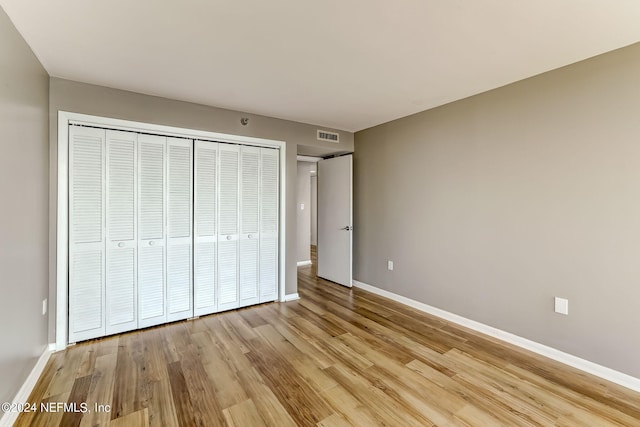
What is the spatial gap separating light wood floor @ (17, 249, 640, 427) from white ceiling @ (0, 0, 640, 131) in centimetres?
239

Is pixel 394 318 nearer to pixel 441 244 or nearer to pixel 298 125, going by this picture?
pixel 441 244

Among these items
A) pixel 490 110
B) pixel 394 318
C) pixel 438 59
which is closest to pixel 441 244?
pixel 394 318

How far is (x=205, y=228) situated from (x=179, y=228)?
0.88 ft

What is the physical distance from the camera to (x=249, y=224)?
3494mm

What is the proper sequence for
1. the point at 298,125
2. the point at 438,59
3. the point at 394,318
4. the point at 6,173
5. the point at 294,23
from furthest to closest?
the point at 298,125
the point at 394,318
the point at 438,59
the point at 294,23
the point at 6,173

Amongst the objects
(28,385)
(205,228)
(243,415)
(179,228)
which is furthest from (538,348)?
(28,385)

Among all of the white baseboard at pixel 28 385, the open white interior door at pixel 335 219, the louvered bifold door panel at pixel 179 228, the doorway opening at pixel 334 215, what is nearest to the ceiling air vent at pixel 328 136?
the doorway opening at pixel 334 215

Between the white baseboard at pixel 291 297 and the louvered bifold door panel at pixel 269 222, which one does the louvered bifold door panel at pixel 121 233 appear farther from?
the white baseboard at pixel 291 297

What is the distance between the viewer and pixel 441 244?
3.24m

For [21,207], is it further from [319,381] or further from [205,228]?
[319,381]

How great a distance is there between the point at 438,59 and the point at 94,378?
3.52m

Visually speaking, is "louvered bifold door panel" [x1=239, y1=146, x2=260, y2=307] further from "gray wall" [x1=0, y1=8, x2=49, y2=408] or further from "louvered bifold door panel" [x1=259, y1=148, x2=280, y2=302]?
"gray wall" [x1=0, y1=8, x2=49, y2=408]

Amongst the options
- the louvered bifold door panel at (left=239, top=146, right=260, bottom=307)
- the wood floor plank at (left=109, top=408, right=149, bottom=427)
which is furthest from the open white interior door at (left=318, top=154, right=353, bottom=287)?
the wood floor plank at (left=109, top=408, right=149, bottom=427)

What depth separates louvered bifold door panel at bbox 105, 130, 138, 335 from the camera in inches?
105
